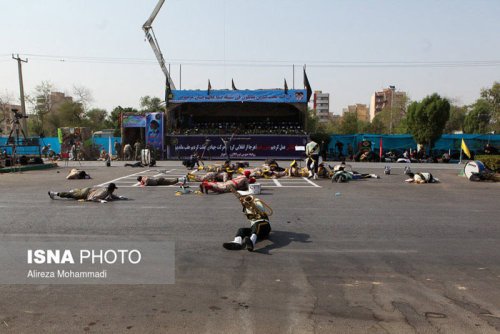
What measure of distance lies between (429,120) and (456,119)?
62.5m

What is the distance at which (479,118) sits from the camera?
70.1 m

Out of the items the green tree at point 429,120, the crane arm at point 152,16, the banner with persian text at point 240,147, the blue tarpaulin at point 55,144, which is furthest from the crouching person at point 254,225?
the crane arm at point 152,16

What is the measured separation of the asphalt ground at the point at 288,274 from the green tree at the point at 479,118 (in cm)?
6699

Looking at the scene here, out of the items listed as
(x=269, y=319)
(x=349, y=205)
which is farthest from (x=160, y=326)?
(x=349, y=205)

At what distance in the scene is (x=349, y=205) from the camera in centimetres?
1132

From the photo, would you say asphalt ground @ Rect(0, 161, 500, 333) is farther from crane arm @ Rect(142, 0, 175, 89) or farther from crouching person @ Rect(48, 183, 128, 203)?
crane arm @ Rect(142, 0, 175, 89)

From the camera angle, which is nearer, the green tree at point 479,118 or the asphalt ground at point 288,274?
the asphalt ground at point 288,274

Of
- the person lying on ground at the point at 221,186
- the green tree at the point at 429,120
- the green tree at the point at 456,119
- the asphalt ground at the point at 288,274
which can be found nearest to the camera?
the asphalt ground at the point at 288,274

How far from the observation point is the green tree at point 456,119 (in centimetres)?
8738

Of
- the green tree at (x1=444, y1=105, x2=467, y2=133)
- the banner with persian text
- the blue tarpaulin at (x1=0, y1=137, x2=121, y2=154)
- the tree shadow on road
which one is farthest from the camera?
the green tree at (x1=444, y1=105, x2=467, y2=133)

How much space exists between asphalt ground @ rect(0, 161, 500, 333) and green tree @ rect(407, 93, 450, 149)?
24918 mm

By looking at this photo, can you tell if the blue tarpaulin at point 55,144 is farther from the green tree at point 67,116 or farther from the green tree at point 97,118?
the green tree at point 97,118

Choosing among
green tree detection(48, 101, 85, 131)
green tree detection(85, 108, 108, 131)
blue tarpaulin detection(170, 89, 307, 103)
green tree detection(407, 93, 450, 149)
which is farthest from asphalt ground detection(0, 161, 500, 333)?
green tree detection(85, 108, 108, 131)

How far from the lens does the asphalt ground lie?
4.04m
